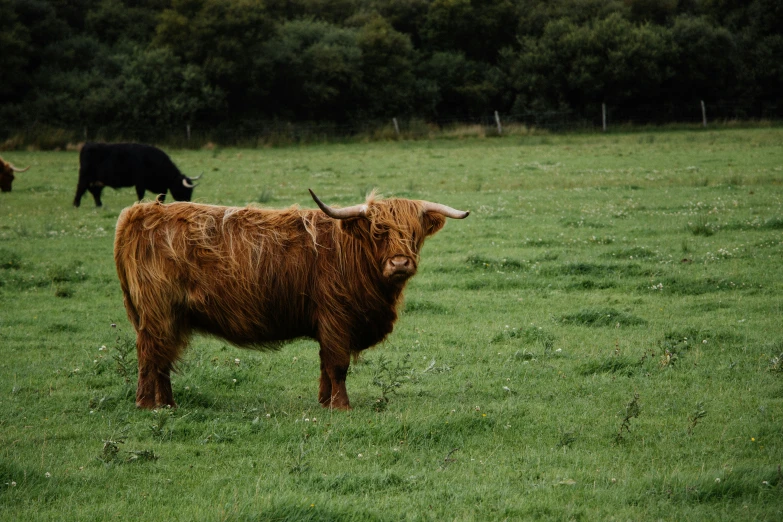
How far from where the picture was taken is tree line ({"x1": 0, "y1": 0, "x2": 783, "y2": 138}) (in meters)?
43.4

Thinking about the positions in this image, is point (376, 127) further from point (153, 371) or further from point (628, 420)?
point (628, 420)

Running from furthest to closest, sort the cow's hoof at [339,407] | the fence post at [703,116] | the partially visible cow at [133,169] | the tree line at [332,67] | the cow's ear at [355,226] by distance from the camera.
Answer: the fence post at [703,116] < the tree line at [332,67] < the partially visible cow at [133,169] < the cow's ear at [355,226] < the cow's hoof at [339,407]

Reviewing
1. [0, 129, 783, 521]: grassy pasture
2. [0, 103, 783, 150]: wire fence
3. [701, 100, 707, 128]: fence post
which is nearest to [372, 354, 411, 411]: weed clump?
[0, 129, 783, 521]: grassy pasture

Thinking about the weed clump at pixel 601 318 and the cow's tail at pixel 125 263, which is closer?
the cow's tail at pixel 125 263

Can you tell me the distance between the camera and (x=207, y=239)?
6426 mm

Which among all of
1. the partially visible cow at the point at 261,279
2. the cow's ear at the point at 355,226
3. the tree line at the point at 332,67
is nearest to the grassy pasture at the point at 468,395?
the partially visible cow at the point at 261,279

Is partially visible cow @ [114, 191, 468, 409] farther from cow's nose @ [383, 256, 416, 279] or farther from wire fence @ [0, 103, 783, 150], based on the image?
wire fence @ [0, 103, 783, 150]

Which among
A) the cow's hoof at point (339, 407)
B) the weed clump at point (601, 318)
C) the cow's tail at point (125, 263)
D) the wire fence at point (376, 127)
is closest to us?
the cow's hoof at point (339, 407)

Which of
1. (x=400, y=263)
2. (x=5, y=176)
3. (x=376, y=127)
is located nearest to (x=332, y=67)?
(x=376, y=127)

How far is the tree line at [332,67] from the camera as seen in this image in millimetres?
43406

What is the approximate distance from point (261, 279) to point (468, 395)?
2.09 meters

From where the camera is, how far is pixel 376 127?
4538 centimetres

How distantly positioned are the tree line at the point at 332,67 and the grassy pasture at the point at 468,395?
30789 millimetres

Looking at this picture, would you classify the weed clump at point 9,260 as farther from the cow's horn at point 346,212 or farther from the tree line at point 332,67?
the tree line at point 332,67
